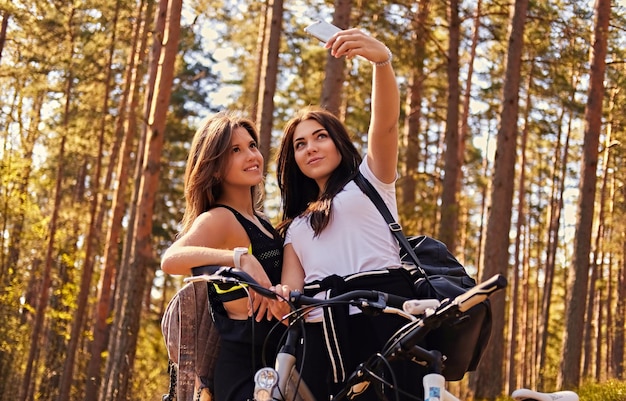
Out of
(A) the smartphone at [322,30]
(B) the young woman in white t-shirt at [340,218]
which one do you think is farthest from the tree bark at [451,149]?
(A) the smartphone at [322,30]

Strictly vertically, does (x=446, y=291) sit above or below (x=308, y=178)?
below

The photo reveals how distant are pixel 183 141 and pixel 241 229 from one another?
26.9 meters

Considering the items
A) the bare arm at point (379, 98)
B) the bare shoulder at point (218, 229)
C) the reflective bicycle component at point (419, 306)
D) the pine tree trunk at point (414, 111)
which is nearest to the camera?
the reflective bicycle component at point (419, 306)

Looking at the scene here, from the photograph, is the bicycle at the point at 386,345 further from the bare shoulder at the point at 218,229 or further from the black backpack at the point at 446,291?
the bare shoulder at the point at 218,229

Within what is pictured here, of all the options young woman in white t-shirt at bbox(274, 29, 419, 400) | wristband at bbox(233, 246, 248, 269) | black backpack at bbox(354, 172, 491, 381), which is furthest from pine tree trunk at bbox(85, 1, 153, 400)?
black backpack at bbox(354, 172, 491, 381)

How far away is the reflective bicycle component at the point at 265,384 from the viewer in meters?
3.13

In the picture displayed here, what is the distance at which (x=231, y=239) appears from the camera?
411 centimetres

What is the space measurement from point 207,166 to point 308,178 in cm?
54

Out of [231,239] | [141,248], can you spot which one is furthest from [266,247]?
[141,248]

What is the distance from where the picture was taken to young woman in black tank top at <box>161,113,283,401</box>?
371 centimetres

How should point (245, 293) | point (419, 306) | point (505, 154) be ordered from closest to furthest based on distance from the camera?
point (419, 306)
point (245, 293)
point (505, 154)

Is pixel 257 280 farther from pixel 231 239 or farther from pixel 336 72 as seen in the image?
pixel 336 72

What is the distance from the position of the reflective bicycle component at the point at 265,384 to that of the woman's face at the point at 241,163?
52.5 inches

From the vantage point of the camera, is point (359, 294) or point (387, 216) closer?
point (359, 294)
